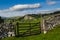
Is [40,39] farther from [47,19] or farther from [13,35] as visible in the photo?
[47,19]

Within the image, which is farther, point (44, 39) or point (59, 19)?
point (59, 19)

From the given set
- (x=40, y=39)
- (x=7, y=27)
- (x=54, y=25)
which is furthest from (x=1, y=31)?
(x=54, y=25)

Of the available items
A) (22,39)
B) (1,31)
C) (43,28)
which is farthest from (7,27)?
(43,28)

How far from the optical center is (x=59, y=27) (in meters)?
27.4

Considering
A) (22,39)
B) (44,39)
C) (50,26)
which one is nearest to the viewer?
(44,39)

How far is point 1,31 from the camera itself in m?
23.9

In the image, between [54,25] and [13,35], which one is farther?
[54,25]

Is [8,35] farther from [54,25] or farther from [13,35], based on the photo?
[54,25]

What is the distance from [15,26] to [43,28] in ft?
17.0

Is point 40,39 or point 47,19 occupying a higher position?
point 47,19

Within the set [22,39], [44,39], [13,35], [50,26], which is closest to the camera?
→ [44,39]

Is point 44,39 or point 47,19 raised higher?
point 47,19

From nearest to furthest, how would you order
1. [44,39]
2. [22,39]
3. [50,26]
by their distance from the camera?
1. [44,39]
2. [22,39]
3. [50,26]

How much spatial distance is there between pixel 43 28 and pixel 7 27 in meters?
6.08
